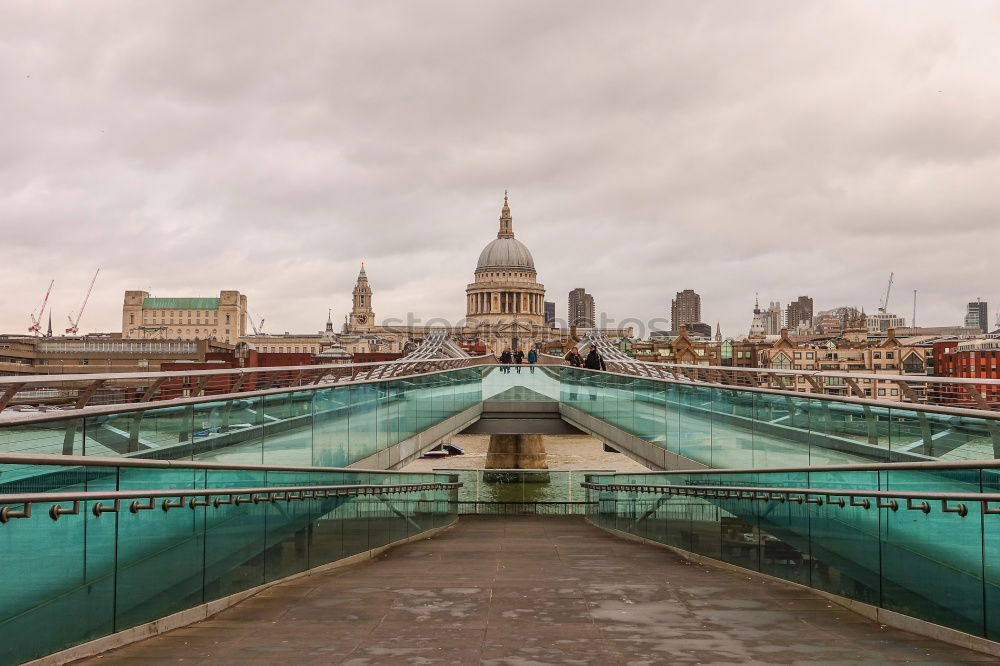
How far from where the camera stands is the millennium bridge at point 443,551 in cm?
570

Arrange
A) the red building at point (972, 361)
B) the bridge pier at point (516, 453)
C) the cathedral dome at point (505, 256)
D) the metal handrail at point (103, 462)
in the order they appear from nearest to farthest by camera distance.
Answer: the metal handrail at point (103, 462) → the bridge pier at point (516, 453) → the red building at point (972, 361) → the cathedral dome at point (505, 256)

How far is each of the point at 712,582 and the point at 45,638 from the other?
5.49 metres

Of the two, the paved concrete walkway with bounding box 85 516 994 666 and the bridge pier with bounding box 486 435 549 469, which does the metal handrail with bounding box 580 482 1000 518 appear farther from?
the bridge pier with bounding box 486 435 549 469

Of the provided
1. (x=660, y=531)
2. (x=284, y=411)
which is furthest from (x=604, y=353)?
(x=284, y=411)

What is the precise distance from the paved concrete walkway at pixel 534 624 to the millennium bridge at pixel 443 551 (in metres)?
0.03

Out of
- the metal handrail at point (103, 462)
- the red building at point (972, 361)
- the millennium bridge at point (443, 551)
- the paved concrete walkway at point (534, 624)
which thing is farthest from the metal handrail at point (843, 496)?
the red building at point (972, 361)

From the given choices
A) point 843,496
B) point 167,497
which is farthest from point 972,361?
point 167,497

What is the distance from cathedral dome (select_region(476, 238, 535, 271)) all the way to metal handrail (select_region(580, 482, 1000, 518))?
590ft

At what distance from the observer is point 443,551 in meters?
11.7

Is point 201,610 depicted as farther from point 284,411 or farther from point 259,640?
point 284,411

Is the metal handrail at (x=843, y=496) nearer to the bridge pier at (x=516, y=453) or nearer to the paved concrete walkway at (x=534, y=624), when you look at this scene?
the paved concrete walkway at (x=534, y=624)

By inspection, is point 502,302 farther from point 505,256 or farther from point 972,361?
point 972,361

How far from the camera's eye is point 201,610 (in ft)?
23.2

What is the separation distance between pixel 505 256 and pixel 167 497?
614 ft
